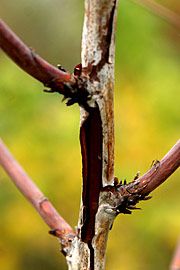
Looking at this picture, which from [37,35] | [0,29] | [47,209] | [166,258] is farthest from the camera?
[37,35]

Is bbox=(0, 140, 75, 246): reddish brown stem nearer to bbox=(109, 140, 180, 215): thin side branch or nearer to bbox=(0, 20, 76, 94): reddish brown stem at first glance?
bbox=(109, 140, 180, 215): thin side branch

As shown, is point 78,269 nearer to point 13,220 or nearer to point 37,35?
point 13,220

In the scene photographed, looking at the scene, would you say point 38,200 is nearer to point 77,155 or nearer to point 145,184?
point 145,184

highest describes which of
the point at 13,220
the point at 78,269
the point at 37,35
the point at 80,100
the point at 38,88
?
the point at 37,35

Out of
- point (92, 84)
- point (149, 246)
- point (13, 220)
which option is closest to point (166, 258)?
point (149, 246)

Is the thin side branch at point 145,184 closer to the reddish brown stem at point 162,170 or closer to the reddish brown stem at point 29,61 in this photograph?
the reddish brown stem at point 162,170

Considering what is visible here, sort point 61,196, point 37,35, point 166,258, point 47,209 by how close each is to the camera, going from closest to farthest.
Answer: point 47,209 < point 61,196 < point 166,258 < point 37,35

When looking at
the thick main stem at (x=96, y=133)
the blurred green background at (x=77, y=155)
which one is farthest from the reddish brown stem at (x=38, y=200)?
the blurred green background at (x=77, y=155)
